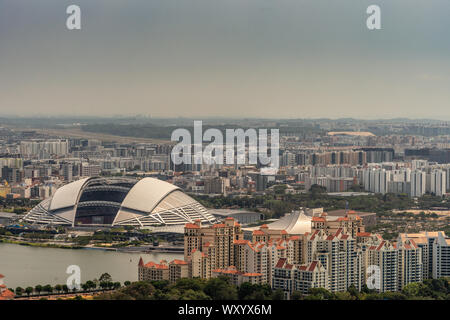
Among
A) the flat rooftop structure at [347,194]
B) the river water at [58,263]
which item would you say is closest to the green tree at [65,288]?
the river water at [58,263]

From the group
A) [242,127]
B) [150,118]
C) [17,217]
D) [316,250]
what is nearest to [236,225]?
[316,250]

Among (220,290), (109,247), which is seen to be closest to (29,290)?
(220,290)

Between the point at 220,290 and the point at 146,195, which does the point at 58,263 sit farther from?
the point at 146,195

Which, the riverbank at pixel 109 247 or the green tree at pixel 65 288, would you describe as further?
the riverbank at pixel 109 247

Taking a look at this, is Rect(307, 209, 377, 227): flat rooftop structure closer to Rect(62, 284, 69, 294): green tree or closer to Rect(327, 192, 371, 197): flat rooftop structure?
Rect(327, 192, 371, 197): flat rooftop structure

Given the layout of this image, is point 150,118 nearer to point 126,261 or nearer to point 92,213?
point 92,213

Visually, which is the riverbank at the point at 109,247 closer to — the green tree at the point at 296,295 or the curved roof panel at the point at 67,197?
the curved roof panel at the point at 67,197
